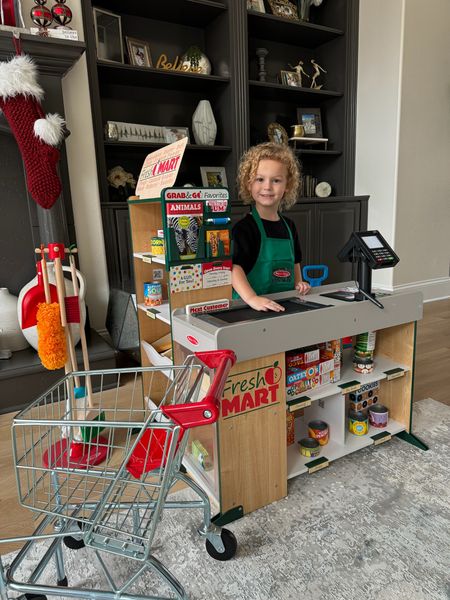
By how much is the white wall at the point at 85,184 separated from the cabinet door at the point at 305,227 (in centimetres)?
172

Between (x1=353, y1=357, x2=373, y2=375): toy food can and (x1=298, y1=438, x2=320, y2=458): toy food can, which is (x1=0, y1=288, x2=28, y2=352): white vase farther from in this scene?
(x1=353, y1=357, x2=373, y2=375): toy food can

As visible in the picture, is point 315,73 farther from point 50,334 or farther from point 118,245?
point 50,334

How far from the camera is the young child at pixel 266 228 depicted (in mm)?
1740

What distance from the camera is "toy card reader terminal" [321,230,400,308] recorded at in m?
1.49

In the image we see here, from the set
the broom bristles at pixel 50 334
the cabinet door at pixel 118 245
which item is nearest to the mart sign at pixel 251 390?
the broom bristles at pixel 50 334

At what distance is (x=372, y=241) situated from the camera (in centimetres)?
155

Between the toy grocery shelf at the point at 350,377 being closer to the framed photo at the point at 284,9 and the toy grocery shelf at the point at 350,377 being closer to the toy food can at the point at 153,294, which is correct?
the toy food can at the point at 153,294

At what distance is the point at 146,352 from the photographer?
1.91m

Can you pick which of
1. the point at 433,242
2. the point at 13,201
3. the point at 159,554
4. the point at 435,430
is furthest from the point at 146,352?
the point at 433,242

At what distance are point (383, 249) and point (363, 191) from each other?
3015 millimetres

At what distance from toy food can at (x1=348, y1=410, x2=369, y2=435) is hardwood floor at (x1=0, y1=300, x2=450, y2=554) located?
630 millimetres

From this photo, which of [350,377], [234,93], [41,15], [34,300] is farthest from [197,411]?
[234,93]

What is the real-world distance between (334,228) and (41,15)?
2.86m

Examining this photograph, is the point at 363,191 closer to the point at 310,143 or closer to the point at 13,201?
the point at 310,143
